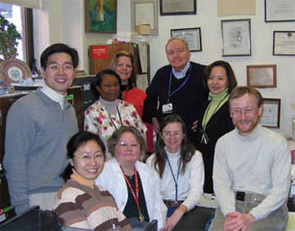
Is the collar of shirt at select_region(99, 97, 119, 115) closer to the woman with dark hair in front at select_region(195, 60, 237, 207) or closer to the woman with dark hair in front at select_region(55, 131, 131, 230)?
the woman with dark hair in front at select_region(195, 60, 237, 207)

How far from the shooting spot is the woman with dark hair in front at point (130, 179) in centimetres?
230

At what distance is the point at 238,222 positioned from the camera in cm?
211

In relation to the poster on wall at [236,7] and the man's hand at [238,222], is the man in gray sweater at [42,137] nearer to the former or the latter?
the man's hand at [238,222]

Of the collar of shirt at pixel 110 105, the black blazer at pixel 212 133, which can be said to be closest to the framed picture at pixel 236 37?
the black blazer at pixel 212 133

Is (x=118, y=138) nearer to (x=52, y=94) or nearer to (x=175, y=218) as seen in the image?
(x=52, y=94)

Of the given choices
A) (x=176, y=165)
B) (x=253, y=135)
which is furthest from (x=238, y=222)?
(x=176, y=165)

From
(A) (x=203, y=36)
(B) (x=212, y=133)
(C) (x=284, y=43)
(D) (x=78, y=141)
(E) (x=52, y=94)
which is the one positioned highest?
(A) (x=203, y=36)

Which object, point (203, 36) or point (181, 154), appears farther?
point (203, 36)

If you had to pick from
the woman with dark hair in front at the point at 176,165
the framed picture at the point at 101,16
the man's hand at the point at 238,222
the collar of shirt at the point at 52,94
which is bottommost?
the man's hand at the point at 238,222

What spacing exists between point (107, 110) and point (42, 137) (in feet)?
2.92

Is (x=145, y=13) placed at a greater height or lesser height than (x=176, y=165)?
greater

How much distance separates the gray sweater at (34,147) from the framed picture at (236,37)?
295 cm

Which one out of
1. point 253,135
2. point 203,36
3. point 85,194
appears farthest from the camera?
point 203,36

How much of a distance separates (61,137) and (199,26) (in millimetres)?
3063
